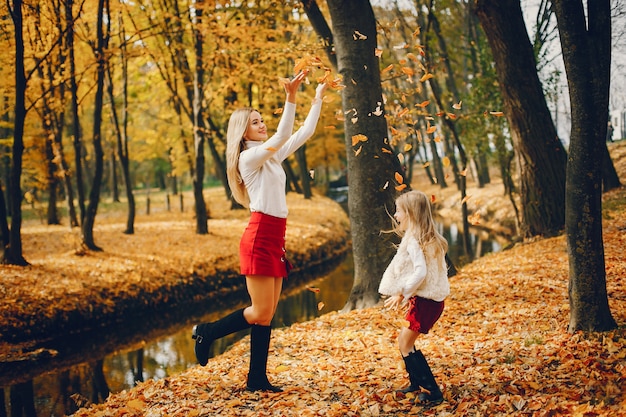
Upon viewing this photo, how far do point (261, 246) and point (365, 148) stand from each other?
370 centimetres

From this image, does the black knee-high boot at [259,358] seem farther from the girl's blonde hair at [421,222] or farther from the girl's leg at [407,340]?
the girl's blonde hair at [421,222]

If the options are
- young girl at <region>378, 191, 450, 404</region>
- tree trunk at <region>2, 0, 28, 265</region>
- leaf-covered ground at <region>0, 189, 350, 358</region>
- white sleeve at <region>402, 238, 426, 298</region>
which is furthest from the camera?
tree trunk at <region>2, 0, 28, 265</region>

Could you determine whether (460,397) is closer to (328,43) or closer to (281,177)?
(281,177)

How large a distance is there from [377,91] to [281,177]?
3.72 m

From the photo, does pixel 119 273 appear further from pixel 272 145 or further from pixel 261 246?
pixel 272 145

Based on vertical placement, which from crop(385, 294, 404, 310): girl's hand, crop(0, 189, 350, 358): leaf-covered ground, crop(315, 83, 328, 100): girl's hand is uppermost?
crop(315, 83, 328, 100): girl's hand

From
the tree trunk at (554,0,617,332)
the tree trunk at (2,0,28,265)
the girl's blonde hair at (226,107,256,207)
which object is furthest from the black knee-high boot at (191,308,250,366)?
the tree trunk at (2,0,28,265)

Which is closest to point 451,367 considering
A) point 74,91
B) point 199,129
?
point 74,91

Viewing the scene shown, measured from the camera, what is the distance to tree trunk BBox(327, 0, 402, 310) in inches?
293

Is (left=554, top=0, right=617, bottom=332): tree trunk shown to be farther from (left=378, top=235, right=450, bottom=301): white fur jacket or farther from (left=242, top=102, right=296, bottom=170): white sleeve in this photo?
(left=242, top=102, right=296, bottom=170): white sleeve

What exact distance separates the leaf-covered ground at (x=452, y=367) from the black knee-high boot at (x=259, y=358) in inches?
3.8

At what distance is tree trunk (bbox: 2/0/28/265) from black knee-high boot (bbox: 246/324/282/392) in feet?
26.1

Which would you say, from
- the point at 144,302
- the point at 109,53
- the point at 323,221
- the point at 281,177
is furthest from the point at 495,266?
the point at 323,221

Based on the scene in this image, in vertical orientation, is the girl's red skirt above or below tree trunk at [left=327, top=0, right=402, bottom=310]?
below
